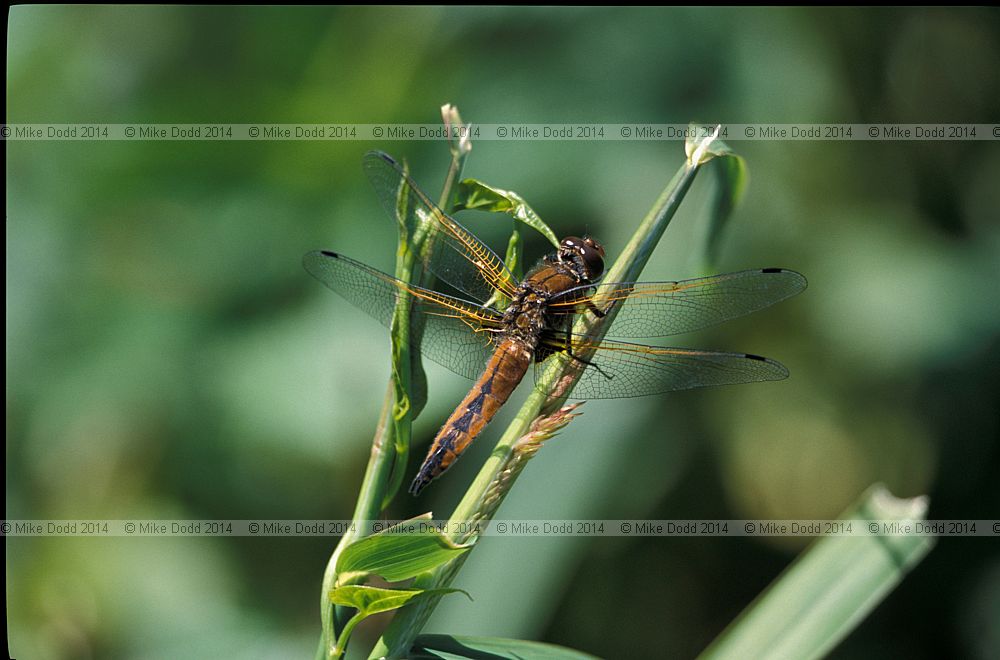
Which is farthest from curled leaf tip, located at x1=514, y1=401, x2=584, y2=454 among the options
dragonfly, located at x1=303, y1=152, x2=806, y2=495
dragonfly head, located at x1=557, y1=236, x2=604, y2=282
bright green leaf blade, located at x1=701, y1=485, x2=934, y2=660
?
bright green leaf blade, located at x1=701, y1=485, x2=934, y2=660

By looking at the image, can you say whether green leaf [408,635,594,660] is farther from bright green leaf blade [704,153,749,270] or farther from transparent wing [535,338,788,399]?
bright green leaf blade [704,153,749,270]

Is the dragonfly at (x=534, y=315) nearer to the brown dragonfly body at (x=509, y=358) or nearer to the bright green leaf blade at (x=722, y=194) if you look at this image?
the brown dragonfly body at (x=509, y=358)

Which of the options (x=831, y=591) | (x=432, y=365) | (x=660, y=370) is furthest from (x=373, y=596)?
(x=432, y=365)

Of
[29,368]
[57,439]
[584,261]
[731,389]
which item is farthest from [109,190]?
[731,389]

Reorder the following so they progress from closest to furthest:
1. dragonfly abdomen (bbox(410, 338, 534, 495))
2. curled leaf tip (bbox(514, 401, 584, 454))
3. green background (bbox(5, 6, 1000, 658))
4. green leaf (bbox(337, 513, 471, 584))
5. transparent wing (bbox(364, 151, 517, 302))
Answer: green leaf (bbox(337, 513, 471, 584)) → curled leaf tip (bbox(514, 401, 584, 454)) → dragonfly abdomen (bbox(410, 338, 534, 495)) → transparent wing (bbox(364, 151, 517, 302)) → green background (bbox(5, 6, 1000, 658))

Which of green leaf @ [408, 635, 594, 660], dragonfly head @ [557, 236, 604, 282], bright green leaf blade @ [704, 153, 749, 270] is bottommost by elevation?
green leaf @ [408, 635, 594, 660]

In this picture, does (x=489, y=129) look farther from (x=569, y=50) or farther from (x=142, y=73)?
(x=142, y=73)
